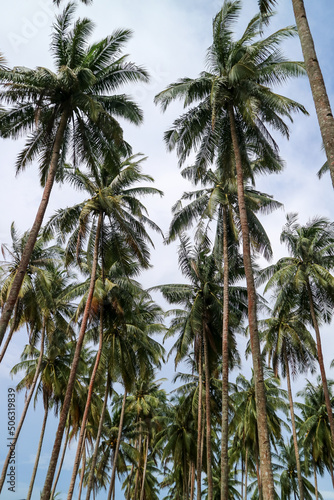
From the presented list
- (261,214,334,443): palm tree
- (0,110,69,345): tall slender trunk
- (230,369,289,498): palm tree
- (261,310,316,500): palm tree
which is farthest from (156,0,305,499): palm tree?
(230,369,289,498): palm tree

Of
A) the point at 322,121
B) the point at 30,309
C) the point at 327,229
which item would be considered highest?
the point at 327,229

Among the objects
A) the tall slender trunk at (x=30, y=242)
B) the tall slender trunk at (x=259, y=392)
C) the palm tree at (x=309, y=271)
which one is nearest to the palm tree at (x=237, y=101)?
the tall slender trunk at (x=259, y=392)

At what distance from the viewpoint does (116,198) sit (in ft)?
68.3

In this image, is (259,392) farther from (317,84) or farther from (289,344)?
(289,344)

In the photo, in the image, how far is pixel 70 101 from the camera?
53.1 ft

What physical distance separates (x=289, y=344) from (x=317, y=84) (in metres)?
25.2

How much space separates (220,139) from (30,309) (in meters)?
13.3

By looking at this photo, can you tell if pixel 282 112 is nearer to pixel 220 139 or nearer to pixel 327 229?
pixel 220 139

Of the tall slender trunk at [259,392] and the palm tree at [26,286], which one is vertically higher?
the palm tree at [26,286]

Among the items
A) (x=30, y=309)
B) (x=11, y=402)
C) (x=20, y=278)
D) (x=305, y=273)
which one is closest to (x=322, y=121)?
(x=20, y=278)

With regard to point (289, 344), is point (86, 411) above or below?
below

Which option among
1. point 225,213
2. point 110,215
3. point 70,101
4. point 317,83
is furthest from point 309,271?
point 317,83

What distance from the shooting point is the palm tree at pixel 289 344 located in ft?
97.1

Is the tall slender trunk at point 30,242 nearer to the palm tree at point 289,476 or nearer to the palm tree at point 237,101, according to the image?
the palm tree at point 237,101
